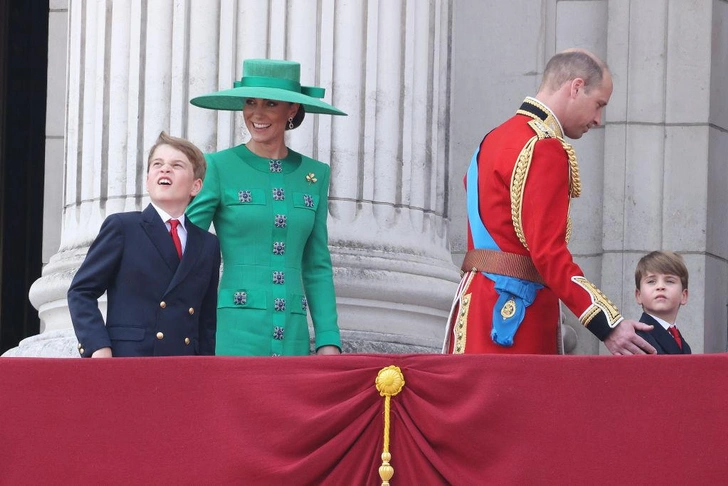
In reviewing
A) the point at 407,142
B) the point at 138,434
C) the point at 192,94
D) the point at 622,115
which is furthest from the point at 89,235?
the point at 622,115

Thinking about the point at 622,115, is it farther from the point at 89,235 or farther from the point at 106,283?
the point at 106,283

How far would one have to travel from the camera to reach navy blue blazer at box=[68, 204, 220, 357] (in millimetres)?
6141

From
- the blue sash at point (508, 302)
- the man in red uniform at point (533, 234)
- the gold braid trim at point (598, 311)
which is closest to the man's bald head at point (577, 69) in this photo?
the man in red uniform at point (533, 234)

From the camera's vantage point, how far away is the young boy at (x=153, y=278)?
611 cm

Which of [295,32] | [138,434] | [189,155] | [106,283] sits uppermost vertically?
[295,32]

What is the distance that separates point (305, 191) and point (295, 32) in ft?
3.89

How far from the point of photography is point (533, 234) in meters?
6.03

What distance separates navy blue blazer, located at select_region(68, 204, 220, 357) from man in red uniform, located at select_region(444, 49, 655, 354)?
0.91 metres

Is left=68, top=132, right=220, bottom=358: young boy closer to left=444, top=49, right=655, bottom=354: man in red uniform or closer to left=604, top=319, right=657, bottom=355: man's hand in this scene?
left=444, top=49, right=655, bottom=354: man in red uniform

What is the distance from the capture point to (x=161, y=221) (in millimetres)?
6270

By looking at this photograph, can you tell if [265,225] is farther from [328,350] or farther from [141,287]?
[141,287]

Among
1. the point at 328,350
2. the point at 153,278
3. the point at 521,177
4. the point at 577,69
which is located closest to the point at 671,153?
the point at 577,69

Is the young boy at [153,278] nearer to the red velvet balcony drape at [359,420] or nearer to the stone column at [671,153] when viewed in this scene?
the red velvet balcony drape at [359,420]

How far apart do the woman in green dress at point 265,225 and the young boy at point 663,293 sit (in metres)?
1.23
